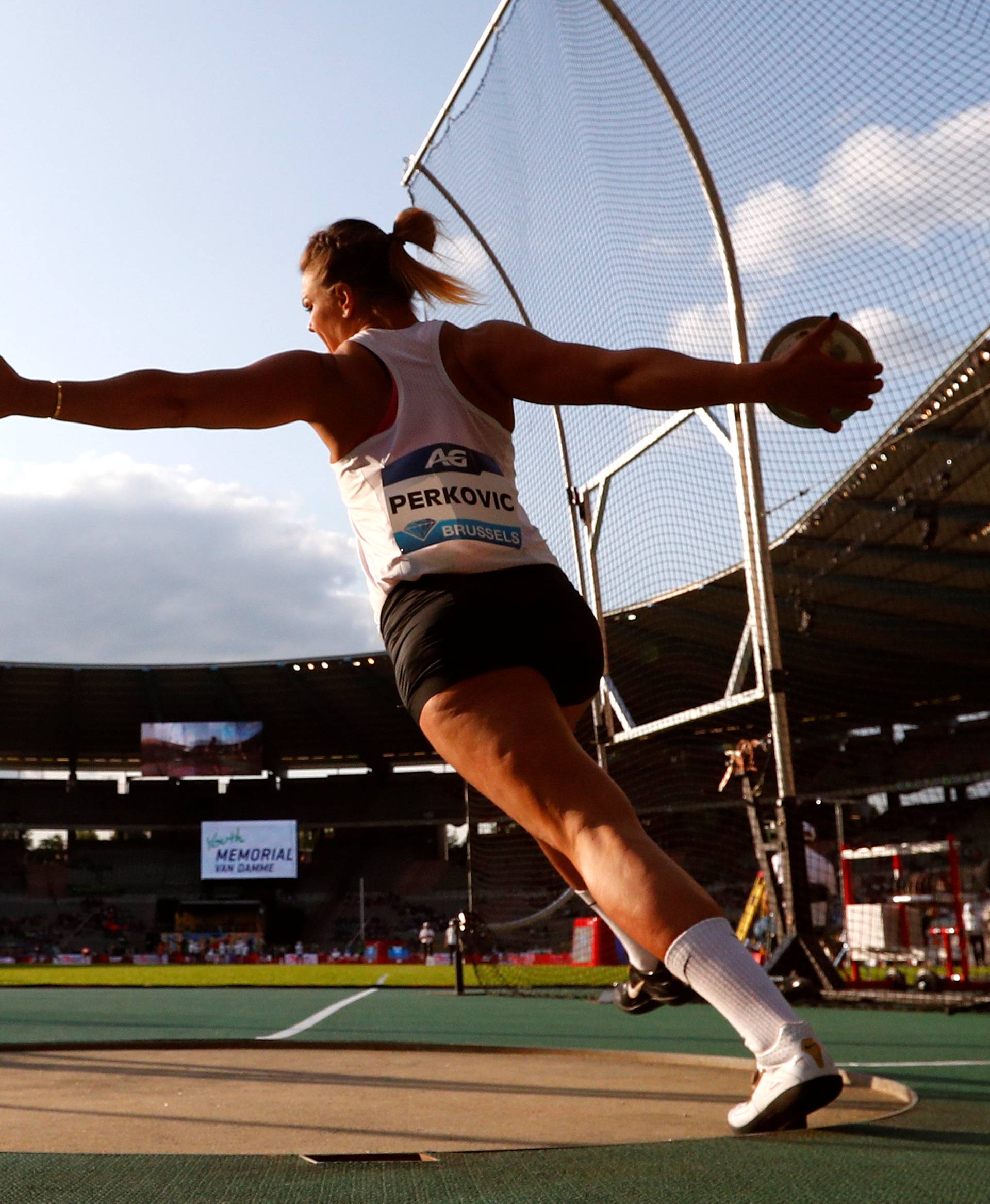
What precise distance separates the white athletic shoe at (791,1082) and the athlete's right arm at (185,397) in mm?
1238

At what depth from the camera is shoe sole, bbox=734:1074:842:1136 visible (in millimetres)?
1620

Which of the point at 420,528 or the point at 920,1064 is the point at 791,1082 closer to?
the point at 420,528

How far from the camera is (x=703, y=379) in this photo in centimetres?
187

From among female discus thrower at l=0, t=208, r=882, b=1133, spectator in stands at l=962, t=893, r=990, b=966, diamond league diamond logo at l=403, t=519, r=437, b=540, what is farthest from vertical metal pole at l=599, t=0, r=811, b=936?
spectator in stands at l=962, t=893, r=990, b=966

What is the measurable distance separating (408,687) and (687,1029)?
428 cm

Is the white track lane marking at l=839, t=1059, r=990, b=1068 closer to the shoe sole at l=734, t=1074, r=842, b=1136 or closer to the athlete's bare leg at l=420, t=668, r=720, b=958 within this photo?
the shoe sole at l=734, t=1074, r=842, b=1136

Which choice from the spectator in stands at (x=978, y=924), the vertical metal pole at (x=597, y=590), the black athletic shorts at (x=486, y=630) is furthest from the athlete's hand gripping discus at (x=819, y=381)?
the spectator in stands at (x=978, y=924)

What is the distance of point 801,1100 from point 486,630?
2.70 feet

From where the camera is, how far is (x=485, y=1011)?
764 centimetres

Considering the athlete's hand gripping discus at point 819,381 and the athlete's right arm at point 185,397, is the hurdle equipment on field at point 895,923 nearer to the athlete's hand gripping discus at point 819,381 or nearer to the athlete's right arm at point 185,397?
the athlete's hand gripping discus at point 819,381

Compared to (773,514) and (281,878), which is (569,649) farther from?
(281,878)

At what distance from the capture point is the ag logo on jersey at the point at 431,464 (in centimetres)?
200

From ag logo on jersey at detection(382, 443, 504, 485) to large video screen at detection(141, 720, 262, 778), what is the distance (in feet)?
134

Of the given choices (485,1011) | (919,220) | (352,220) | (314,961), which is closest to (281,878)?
(314,961)
